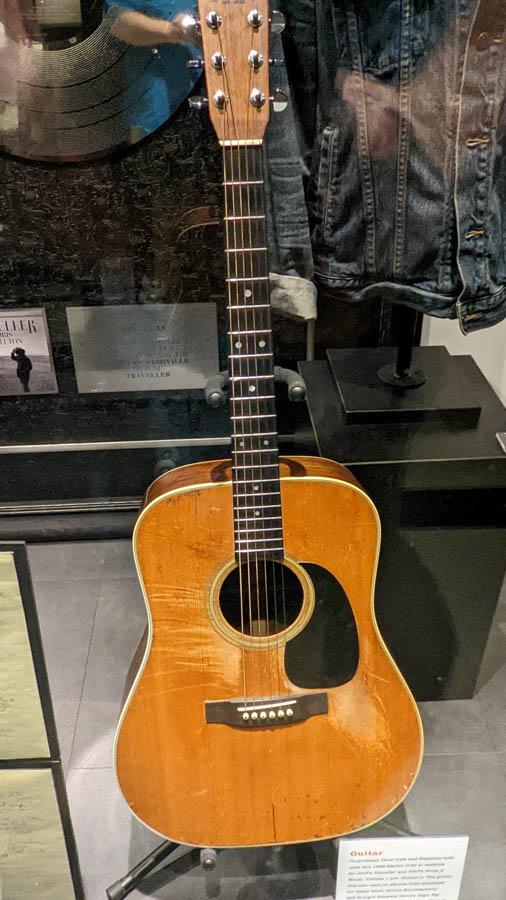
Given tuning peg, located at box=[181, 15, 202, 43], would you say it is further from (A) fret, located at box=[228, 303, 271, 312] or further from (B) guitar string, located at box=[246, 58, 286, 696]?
(A) fret, located at box=[228, 303, 271, 312]

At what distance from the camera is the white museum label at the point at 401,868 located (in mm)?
1117

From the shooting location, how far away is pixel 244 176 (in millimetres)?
993

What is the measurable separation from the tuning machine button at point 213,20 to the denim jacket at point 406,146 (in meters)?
0.16

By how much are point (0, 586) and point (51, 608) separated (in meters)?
0.78

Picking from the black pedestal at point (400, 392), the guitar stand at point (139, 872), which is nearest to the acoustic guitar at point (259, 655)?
the guitar stand at point (139, 872)

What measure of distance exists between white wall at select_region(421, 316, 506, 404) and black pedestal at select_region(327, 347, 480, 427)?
9cm

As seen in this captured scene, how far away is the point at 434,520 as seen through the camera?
4.34ft

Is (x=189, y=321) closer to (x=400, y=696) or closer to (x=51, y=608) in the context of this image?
(x=51, y=608)

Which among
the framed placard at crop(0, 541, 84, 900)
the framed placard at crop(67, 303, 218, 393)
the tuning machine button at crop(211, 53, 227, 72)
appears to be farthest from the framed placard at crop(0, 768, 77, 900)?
the tuning machine button at crop(211, 53, 227, 72)

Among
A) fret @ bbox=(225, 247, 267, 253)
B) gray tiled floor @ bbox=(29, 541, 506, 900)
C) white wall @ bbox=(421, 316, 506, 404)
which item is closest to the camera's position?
fret @ bbox=(225, 247, 267, 253)

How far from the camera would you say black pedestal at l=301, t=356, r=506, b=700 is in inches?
50.0

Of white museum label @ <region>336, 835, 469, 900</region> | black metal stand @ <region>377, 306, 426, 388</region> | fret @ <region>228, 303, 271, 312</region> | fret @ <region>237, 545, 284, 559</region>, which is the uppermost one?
fret @ <region>228, 303, 271, 312</region>

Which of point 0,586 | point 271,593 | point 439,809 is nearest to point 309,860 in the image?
point 439,809

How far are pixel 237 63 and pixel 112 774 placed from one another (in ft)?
3.62
